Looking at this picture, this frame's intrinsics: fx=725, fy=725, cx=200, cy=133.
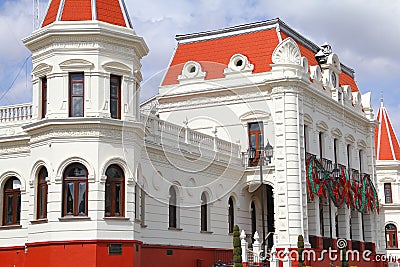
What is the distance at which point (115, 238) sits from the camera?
2652 cm

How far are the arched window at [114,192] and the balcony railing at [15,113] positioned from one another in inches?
202

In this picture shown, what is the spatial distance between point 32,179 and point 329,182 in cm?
1970

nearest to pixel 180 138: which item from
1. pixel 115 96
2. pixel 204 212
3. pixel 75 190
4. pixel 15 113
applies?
pixel 204 212

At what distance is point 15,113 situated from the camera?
100ft

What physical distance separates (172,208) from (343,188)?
14203mm

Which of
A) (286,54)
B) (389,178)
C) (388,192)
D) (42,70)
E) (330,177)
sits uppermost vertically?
(286,54)

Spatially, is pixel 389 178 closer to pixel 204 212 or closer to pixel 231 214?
pixel 231 214

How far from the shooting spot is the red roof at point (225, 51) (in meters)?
41.4

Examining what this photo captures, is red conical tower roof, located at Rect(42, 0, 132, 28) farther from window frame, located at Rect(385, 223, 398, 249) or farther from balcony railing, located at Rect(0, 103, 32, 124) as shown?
window frame, located at Rect(385, 223, 398, 249)

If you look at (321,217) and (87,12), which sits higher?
Answer: (87,12)

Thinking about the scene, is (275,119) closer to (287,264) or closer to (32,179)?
(287,264)

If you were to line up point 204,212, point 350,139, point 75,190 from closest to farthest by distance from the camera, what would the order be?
point 75,190 < point 204,212 < point 350,139

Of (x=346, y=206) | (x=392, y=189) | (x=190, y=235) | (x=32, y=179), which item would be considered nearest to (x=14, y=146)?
(x=32, y=179)

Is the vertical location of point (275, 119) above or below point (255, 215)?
above
